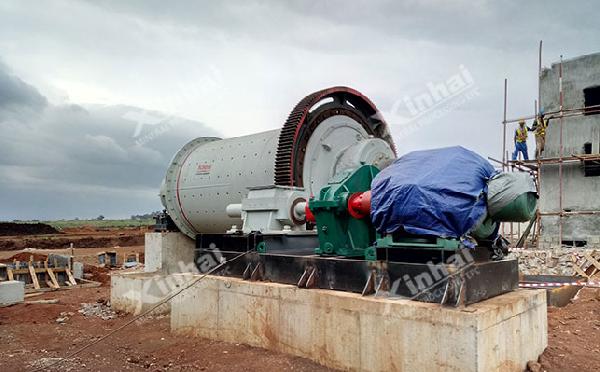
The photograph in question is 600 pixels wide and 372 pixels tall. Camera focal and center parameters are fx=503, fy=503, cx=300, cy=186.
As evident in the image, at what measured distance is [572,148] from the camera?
16141mm

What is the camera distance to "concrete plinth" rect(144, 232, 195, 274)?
1116cm

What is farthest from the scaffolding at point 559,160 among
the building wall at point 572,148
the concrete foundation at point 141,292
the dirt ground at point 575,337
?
the concrete foundation at point 141,292

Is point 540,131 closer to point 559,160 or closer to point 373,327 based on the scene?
point 559,160

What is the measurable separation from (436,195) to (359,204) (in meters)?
1.04

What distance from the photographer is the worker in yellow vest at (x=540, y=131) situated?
1608 cm

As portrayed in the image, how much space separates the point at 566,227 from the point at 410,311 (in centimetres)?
1356

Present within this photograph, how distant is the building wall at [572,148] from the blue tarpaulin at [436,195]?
41.1ft

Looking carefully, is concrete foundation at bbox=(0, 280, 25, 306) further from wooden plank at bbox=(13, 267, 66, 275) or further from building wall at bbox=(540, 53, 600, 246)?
building wall at bbox=(540, 53, 600, 246)

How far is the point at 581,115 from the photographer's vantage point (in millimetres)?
15953

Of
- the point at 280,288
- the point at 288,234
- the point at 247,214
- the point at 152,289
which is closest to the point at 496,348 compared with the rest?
the point at 280,288

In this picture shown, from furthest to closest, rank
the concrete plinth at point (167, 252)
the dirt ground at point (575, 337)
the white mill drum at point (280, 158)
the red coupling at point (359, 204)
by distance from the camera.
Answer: the concrete plinth at point (167, 252) < the white mill drum at point (280, 158) < the red coupling at point (359, 204) < the dirt ground at point (575, 337)

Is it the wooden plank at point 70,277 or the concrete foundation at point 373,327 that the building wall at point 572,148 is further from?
the wooden plank at point 70,277

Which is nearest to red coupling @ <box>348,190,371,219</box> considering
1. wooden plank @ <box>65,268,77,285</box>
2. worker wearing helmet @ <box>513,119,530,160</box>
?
wooden plank @ <box>65,268,77,285</box>

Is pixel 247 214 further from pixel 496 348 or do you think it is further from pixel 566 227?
pixel 566 227
